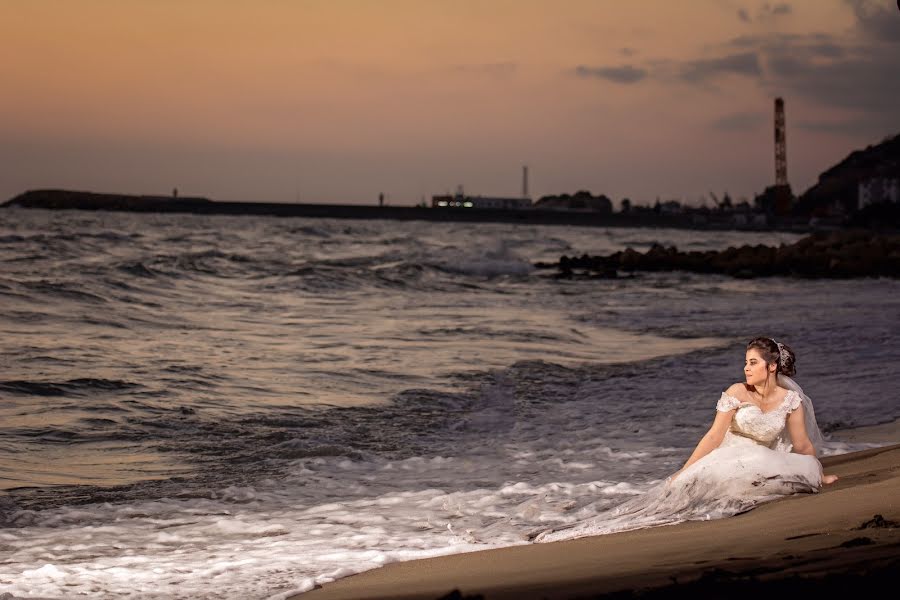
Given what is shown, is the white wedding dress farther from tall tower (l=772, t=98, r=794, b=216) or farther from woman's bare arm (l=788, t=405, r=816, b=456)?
tall tower (l=772, t=98, r=794, b=216)

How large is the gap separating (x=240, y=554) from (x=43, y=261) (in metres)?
27.8

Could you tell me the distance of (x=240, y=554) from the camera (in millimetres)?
5633

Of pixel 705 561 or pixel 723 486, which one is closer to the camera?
pixel 705 561

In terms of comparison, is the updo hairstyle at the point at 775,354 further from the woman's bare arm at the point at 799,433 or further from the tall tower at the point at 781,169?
the tall tower at the point at 781,169

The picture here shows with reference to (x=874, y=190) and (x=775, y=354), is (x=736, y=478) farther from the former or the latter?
(x=874, y=190)

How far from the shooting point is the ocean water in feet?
19.3

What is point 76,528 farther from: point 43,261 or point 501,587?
point 43,261

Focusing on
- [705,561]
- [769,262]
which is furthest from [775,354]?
[769,262]

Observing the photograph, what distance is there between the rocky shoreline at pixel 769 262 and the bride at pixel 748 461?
31656 mm

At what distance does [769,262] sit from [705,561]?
123 ft

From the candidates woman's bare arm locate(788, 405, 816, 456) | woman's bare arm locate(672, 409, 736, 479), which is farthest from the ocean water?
woman's bare arm locate(788, 405, 816, 456)

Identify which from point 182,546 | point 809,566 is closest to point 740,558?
point 809,566

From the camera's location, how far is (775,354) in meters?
5.73

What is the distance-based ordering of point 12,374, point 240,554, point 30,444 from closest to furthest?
point 240,554, point 30,444, point 12,374
